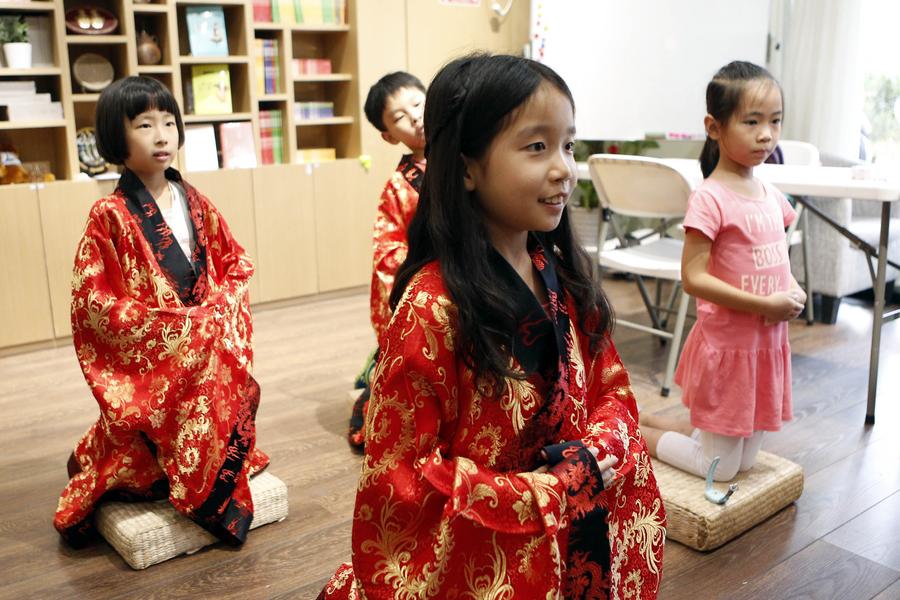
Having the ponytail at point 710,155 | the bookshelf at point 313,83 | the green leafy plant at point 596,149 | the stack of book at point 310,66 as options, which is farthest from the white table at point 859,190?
the stack of book at point 310,66

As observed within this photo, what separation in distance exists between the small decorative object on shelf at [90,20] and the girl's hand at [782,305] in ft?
10.4

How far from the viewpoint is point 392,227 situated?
260 centimetres

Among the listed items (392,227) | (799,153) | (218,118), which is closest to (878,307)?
(799,153)

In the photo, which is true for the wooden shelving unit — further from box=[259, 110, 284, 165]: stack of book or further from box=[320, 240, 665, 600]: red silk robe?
box=[320, 240, 665, 600]: red silk robe

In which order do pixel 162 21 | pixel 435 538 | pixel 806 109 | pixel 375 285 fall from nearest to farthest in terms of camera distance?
pixel 435 538 < pixel 375 285 < pixel 162 21 < pixel 806 109

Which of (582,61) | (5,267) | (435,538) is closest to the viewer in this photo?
(435,538)

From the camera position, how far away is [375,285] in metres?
2.62

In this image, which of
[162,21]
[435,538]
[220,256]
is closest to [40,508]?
[220,256]

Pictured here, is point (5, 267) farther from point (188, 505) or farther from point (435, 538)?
point (435, 538)

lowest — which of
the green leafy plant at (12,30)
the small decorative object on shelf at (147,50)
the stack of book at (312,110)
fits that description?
the stack of book at (312,110)

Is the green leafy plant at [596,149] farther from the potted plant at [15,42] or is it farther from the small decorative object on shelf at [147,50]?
the potted plant at [15,42]

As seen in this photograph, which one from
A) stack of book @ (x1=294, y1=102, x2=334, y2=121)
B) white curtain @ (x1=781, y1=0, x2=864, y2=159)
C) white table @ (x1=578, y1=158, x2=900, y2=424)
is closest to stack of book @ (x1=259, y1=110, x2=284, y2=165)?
stack of book @ (x1=294, y1=102, x2=334, y2=121)

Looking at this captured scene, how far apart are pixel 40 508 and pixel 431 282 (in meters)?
1.67

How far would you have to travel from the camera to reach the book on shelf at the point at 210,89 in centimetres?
434
